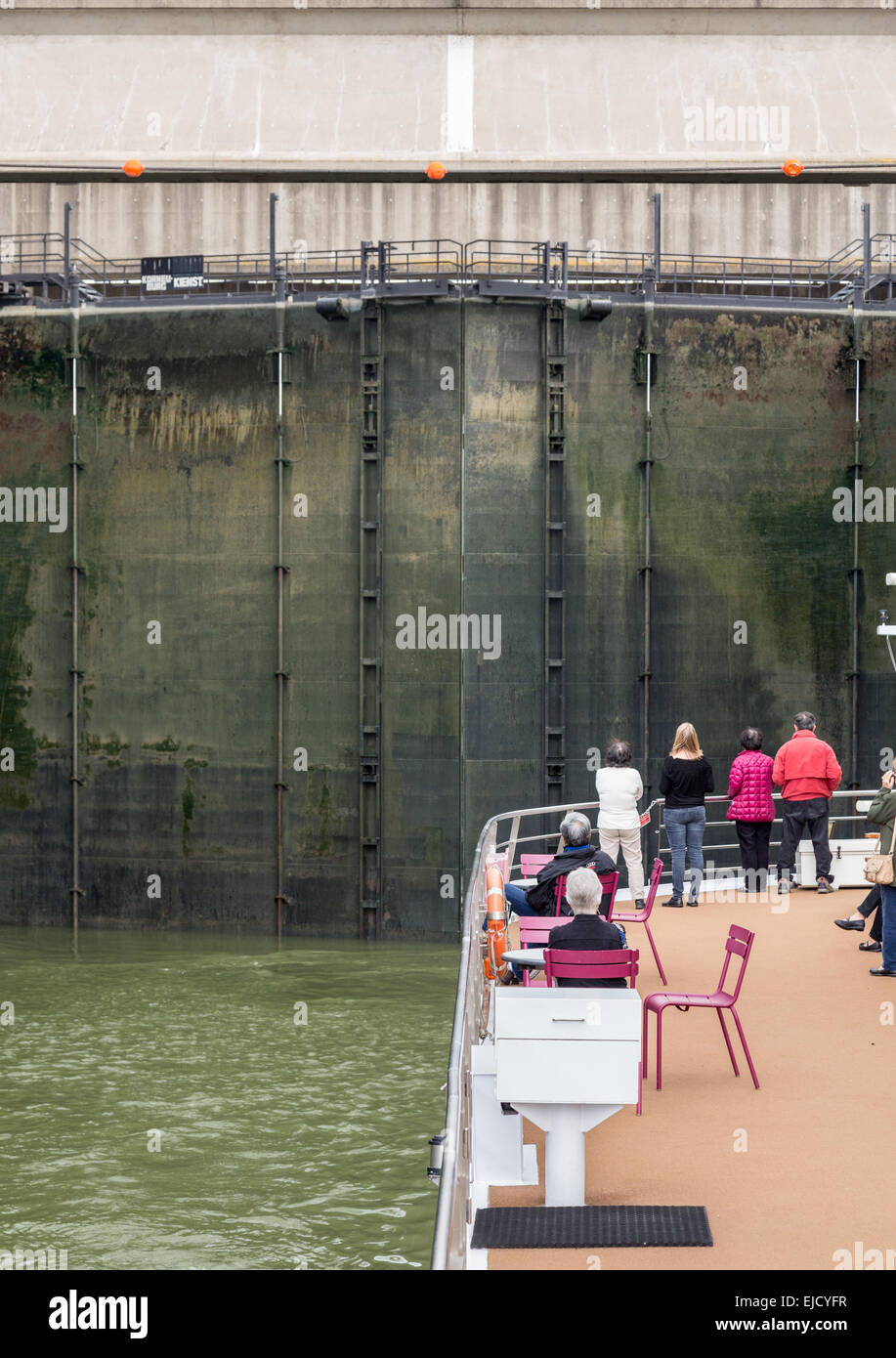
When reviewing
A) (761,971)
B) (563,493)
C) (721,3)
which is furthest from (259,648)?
(721,3)

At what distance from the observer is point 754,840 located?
53.1 feet

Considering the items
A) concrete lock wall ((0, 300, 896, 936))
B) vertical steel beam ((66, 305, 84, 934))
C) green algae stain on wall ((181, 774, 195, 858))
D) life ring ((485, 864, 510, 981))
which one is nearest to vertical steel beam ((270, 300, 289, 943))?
concrete lock wall ((0, 300, 896, 936))

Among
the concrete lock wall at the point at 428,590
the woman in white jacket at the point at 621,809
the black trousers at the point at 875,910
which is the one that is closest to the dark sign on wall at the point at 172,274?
the concrete lock wall at the point at 428,590

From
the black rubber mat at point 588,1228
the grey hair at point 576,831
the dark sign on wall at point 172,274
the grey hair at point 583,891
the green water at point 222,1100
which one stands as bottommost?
the green water at point 222,1100

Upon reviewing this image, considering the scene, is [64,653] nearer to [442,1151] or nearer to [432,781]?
[432,781]

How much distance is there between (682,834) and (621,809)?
1.36m

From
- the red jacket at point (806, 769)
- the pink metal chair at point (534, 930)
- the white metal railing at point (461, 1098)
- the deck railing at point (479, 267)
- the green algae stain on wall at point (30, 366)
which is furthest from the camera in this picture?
the deck railing at point (479, 267)

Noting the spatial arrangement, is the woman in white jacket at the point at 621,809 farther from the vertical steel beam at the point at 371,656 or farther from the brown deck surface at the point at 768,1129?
the vertical steel beam at the point at 371,656

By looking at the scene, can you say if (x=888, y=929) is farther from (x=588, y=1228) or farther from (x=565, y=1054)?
(x=588, y=1228)

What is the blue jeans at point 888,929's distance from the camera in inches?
480

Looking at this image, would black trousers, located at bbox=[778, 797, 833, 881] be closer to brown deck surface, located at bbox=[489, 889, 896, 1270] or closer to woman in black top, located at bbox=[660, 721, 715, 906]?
woman in black top, located at bbox=[660, 721, 715, 906]

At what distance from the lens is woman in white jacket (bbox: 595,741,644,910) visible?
47.8 feet

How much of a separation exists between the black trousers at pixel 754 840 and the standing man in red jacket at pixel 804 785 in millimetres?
206

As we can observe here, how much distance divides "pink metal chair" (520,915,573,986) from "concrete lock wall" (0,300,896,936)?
34.9 feet
